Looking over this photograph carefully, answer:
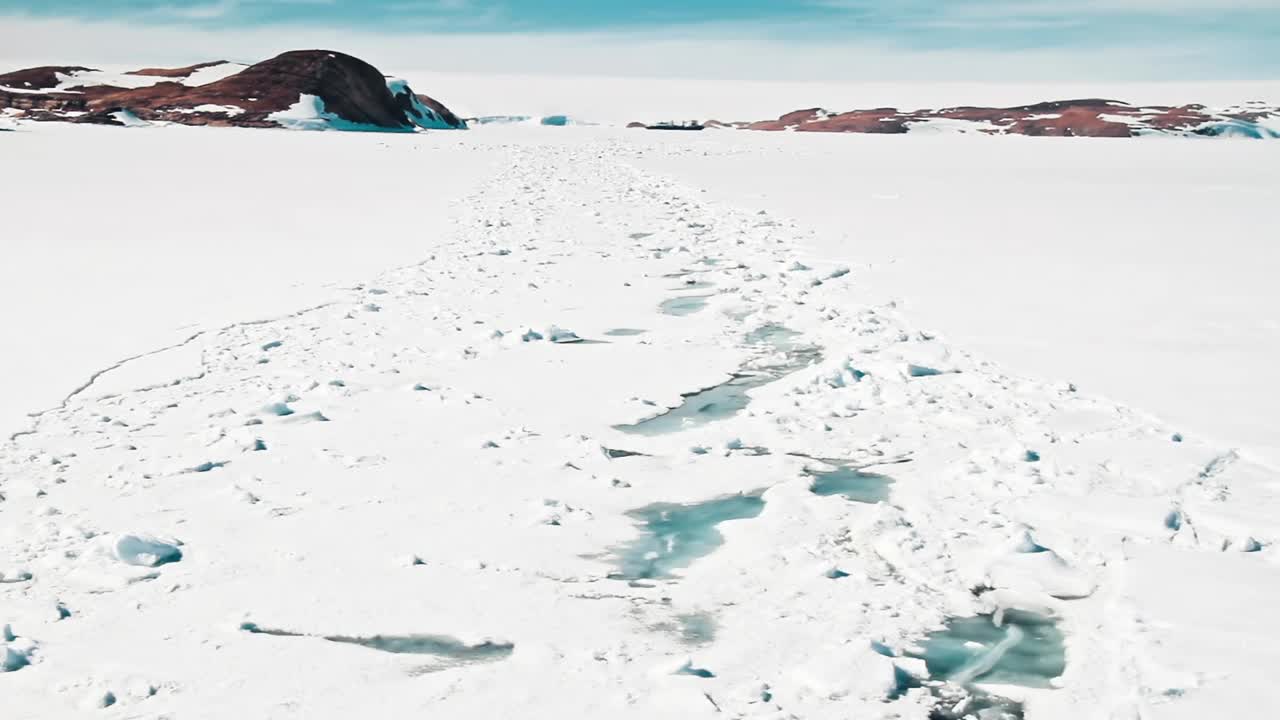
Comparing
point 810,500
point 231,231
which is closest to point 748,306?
point 810,500

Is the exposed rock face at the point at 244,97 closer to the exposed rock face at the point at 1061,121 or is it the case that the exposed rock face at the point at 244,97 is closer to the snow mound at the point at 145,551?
the exposed rock face at the point at 1061,121

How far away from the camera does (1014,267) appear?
375 inches

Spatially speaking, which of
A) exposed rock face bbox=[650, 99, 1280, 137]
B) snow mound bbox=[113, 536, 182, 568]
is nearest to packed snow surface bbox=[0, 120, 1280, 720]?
snow mound bbox=[113, 536, 182, 568]

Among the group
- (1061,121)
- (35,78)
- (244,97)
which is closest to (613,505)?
(244,97)

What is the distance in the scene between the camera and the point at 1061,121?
3433 inches

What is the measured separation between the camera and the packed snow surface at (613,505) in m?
2.67

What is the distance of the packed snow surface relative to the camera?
2668mm

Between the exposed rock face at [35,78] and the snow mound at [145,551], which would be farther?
the exposed rock face at [35,78]

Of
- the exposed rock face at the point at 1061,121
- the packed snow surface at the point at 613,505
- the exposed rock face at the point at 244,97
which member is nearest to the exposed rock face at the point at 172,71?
the exposed rock face at the point at 244,97

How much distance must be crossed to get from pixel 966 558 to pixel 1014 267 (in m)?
6.76

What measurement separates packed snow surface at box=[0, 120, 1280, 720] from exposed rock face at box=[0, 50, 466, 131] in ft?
180

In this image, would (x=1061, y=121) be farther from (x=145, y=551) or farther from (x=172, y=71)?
(x=145, y=551)

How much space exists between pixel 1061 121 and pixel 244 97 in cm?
6392

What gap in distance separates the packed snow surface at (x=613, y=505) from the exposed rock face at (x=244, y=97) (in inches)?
2161
